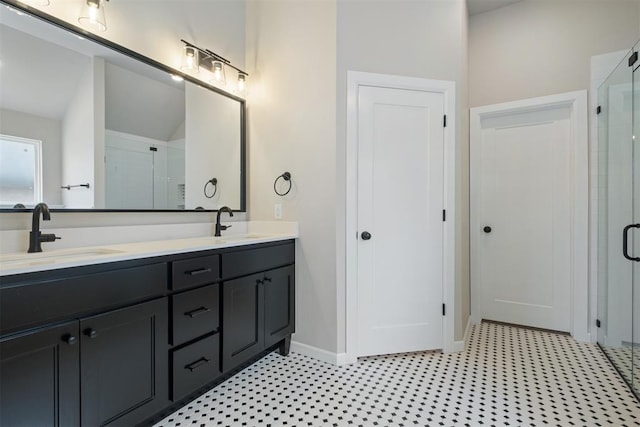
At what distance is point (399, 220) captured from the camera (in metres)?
2.31

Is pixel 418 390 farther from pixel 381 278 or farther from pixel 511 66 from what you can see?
pixel 511 66

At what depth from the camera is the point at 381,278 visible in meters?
2.30

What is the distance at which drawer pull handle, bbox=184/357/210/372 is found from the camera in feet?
5.20

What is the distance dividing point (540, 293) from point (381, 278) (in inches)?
67.1

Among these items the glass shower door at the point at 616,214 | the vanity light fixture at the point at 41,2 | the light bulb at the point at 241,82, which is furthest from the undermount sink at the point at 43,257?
the glass shower door at the point at 616,214

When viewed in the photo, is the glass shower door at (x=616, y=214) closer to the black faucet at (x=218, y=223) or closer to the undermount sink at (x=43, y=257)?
the black faucet at (x=218, y=223)

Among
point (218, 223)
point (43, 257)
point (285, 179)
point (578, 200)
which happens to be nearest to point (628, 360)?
point (578, 200)

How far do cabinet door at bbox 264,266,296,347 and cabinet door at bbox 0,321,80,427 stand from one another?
1.09m

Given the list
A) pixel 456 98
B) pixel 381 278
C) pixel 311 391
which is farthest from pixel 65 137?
pixel 456 98

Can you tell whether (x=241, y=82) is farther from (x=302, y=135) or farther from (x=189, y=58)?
(x=302, y=135)

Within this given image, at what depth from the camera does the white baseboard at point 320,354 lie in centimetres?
219

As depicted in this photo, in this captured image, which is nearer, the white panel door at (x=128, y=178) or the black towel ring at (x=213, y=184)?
the white panel door at (x=128, y=178)

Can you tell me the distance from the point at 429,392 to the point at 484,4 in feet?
11.0

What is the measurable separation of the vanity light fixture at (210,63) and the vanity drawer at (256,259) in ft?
4.49
